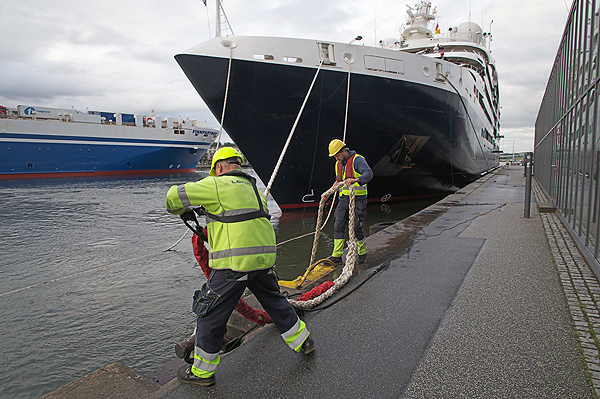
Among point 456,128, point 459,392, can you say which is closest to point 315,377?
point 459,392

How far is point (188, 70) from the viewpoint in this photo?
28.8 ft

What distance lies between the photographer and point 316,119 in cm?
950

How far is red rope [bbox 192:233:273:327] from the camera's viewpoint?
2576 millimetres

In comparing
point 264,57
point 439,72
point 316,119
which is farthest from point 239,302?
point 439,72

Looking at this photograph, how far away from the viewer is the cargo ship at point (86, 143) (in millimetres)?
35406

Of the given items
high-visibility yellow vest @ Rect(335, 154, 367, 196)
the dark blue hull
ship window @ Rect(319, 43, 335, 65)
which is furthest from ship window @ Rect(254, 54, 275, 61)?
high-visibility yellow vest @ Rect(335, 154, 367, 196)

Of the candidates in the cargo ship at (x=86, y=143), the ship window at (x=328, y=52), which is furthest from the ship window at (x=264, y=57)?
the cargo ship at (x=86, y=143)

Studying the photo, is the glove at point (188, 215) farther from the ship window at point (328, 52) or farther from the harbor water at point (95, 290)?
the ship window at point (328, 52)

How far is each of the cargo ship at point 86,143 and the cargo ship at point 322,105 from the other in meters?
36.2

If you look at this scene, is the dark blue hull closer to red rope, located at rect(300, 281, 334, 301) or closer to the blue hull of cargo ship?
red rope, located at rect(300, 281, 334, 301)

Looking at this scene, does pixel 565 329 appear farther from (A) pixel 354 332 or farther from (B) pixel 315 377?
(B) pixel 315 377

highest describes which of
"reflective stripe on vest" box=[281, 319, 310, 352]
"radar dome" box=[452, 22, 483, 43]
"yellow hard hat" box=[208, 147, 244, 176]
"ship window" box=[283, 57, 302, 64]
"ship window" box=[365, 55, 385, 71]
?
"radar dome" box=[452, 22, 483, 43]

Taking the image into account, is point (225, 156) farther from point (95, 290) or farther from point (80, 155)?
point (80, 155)

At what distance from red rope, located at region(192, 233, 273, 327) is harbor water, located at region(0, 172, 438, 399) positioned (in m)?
1.38
